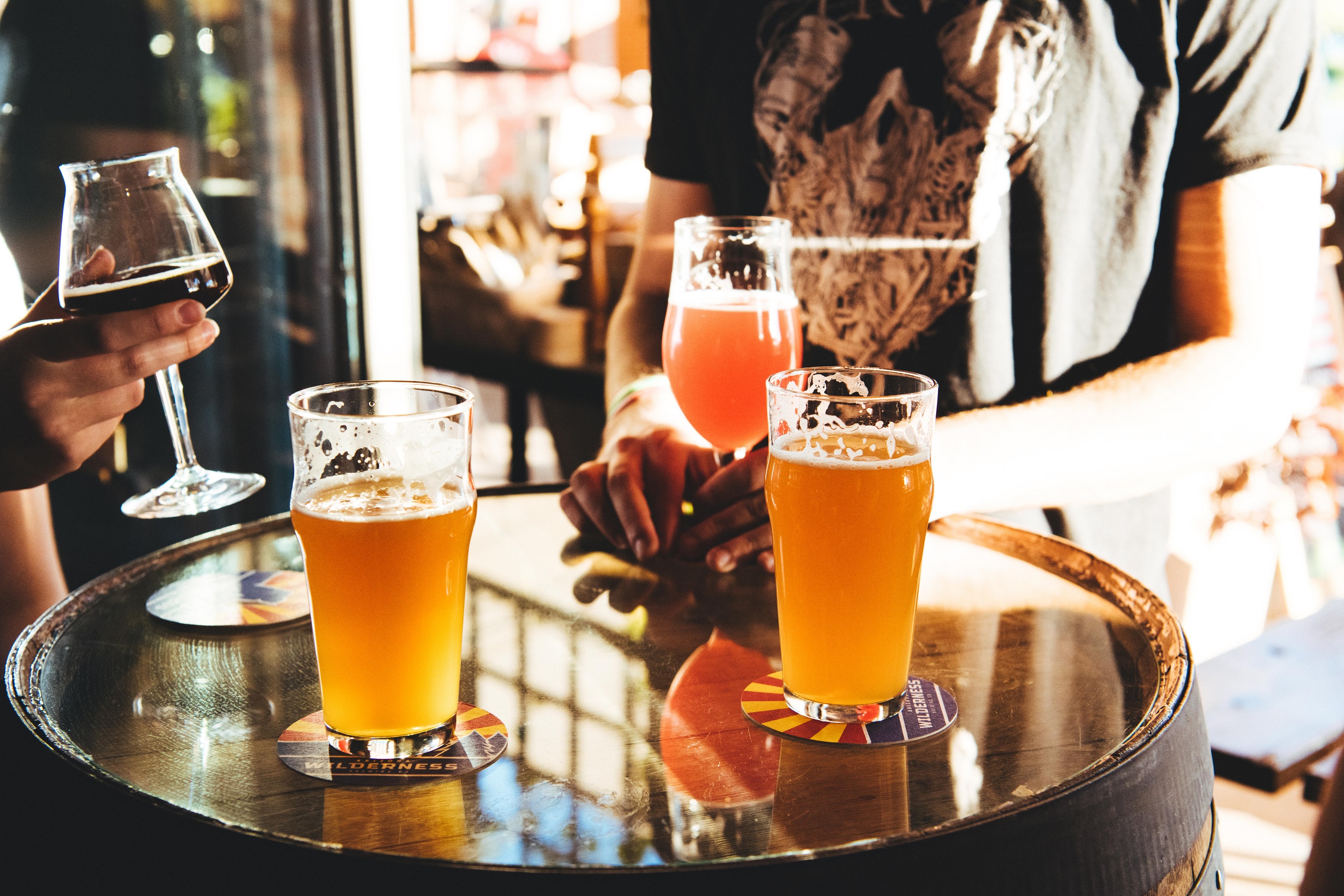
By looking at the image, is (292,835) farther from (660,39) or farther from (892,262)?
(660,39)

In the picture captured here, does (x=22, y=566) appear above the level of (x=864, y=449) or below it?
below

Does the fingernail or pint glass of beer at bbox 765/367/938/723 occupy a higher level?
the fingernail

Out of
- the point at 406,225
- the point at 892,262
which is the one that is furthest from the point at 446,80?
the point at 892,262

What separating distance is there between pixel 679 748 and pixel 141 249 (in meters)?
0.83

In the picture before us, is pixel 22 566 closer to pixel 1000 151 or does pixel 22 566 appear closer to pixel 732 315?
pixel 732 315

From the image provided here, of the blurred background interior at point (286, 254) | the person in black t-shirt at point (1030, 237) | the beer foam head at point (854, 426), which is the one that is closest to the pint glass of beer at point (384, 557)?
the beer foam head at point (854, 426)

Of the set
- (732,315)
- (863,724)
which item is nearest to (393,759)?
(863,724)

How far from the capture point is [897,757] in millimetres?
802

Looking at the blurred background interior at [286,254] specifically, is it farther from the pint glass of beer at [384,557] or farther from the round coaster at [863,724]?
the pint glass of beer at [384,557]

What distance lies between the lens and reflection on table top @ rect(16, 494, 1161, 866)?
704 mm

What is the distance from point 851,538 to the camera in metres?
0.83

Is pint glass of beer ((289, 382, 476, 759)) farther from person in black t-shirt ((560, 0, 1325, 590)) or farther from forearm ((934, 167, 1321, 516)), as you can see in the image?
forearm ((934, 167, 1321, 516))

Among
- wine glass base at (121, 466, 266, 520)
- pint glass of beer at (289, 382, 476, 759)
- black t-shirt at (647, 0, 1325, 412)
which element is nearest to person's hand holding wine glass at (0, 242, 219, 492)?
wine glass base at (121, 466, 266, 520)

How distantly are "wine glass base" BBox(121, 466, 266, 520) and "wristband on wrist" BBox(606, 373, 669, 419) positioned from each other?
1.65ft
